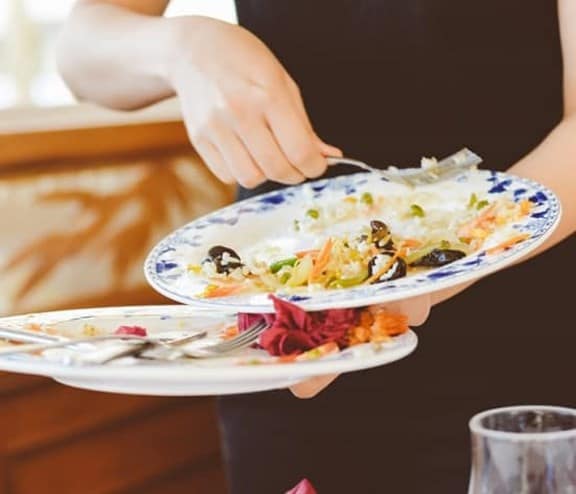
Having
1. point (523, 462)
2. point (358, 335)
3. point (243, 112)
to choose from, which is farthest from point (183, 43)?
point (523, 462)

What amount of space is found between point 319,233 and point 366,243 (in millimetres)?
127

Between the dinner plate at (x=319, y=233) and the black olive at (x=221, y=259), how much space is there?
2 cm

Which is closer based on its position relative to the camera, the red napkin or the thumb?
the red napkin

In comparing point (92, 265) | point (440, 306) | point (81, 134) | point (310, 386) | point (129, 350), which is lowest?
point (92, 265)

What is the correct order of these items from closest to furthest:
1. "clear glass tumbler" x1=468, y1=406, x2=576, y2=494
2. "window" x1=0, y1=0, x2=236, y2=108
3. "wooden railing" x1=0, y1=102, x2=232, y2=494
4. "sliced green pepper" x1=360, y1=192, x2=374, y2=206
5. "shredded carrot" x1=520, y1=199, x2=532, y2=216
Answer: "clear glass tumbler" x1=468, y1=406, x2=576, y2=494
"shredded carrot" x1=520, y1=199, x2=532, y2=216
"sliced green pepper" x1=360, y1=192, x2=374, y2=206
"wooden railing" x1=0, y1=102, x2=232, y2=494
"window" x1=0, y1=0, x2=236, y2=108

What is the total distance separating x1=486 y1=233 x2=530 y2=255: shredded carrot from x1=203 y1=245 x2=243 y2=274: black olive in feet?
0.77

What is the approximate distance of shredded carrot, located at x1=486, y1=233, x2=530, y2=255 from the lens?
870mm

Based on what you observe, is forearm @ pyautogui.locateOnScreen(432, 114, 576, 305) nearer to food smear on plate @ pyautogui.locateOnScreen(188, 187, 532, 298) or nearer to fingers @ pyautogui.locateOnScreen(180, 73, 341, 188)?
food smear on plate @ pyautogui.locateOnScreen(188, 187, 532, 298)

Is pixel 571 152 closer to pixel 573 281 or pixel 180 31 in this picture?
pixel 573 281

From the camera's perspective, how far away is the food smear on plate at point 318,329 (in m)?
0.77

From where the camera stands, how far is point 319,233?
3.70 feet

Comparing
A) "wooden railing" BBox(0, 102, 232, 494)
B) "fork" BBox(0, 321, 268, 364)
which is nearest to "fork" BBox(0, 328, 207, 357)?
"fork" BBox(0, 321, 268, 364)

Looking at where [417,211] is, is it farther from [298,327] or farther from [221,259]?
[298,327]

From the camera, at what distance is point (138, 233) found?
2713mm
